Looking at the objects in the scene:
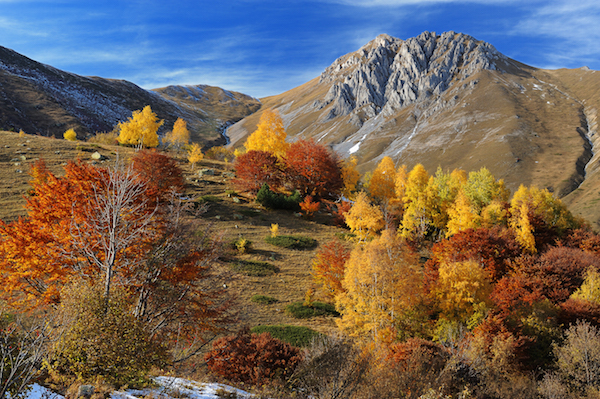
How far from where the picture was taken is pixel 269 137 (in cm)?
5844

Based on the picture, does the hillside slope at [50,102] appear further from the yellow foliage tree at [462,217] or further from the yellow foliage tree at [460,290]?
the yellow foliage tree at [460,290]

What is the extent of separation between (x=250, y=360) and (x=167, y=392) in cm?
675

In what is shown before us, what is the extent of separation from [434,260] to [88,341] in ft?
106

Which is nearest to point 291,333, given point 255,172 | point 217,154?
point 255,172

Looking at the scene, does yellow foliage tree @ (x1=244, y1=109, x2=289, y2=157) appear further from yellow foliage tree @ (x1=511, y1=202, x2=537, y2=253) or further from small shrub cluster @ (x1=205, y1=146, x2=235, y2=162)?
yellow foliage tree @ (x1=511, y1=202, x2=537, y2=253)

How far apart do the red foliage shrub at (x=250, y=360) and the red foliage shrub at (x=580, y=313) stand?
23932 mm

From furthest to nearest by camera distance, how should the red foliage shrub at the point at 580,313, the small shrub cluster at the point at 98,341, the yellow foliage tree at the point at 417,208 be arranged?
the yellow foliage tree at the point at 417,208
the red foliage shrub at the point at 580,313
the small shrub cluster at the point at 98,341

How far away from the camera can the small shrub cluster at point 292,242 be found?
118 ft

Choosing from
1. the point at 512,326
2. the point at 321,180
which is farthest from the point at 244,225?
the point at 512,326

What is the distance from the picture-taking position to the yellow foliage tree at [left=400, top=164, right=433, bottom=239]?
46531 mm

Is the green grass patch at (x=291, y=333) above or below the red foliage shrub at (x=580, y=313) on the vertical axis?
below

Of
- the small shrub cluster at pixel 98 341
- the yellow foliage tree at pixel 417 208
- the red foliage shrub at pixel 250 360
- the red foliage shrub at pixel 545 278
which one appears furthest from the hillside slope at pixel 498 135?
the small shrub cluster at pixel 98 341

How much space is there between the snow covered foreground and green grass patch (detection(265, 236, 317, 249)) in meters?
23.7

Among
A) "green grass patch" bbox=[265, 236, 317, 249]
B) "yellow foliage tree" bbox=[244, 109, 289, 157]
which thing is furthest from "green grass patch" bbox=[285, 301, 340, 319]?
"yellow foliage tree" bbox=[244, 109, 289, 157]
